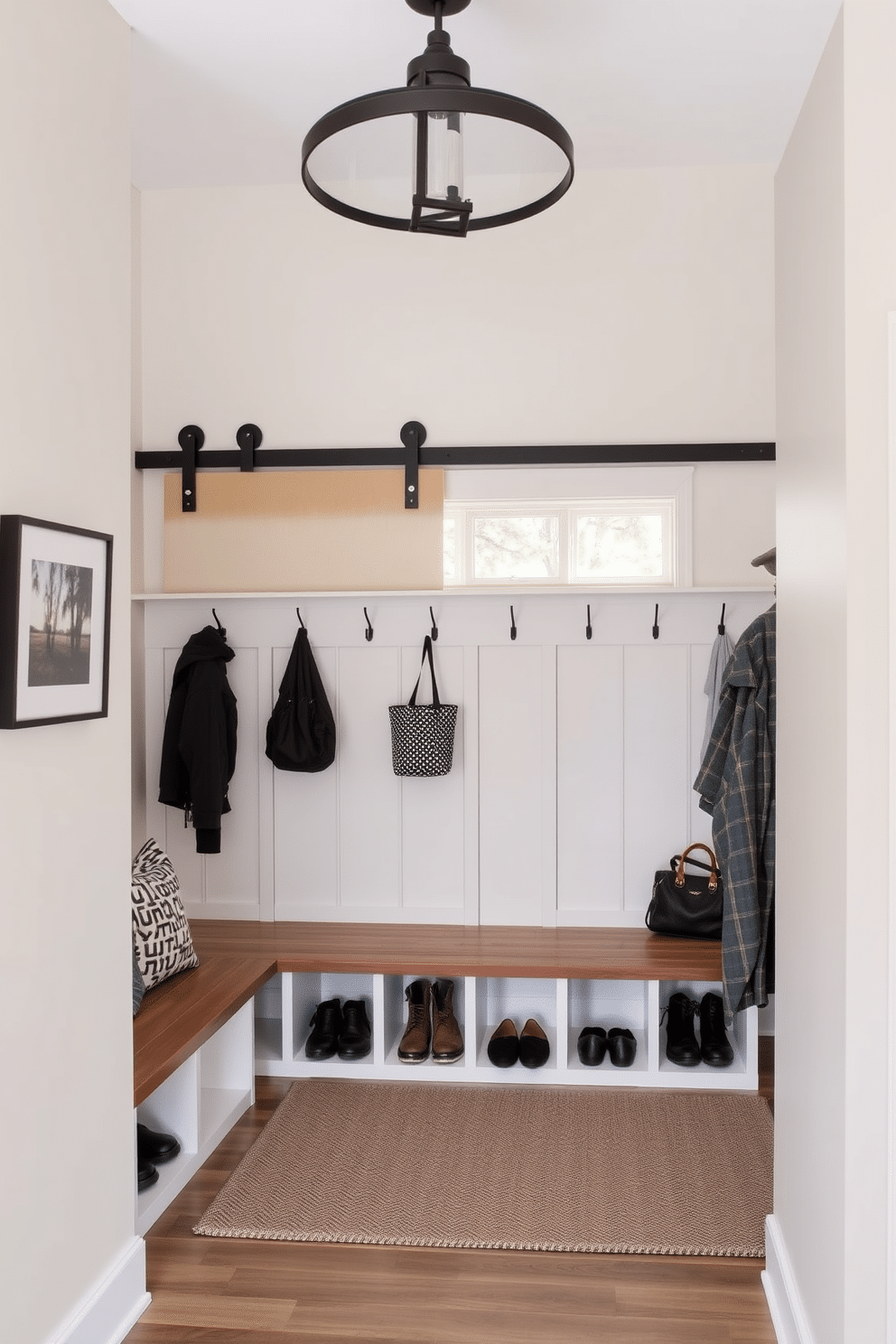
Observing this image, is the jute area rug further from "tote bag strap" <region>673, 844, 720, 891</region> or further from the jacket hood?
the jacket hood

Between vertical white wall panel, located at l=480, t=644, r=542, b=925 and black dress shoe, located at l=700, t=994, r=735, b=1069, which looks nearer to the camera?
black dress shoe, located at l=700, t=994, r=735, b=1069

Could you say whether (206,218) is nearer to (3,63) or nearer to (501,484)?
(501,484)

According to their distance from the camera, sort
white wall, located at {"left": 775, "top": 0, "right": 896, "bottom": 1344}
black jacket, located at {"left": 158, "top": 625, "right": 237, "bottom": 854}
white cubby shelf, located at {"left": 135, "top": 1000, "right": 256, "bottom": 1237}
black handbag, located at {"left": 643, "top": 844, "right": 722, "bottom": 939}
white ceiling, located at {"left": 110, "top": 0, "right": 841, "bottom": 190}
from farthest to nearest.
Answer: black jacket, located at {"left": 158, "top": 625, "right": 237, "bottom": 854} → black handbag, located at {"left": 643, "top": 844, "right": 722, "bottom": 939} → white cubby shelf, located at {"left": 135, "top": 1000, "right": 256, "bottom": 1237} → white ceiling, located at {"left": 110, "top": 0, "right": 841, "bottom": 190} → white wall, located at {"left": 775, "top": 0, "right": 896, "bottom": 1344}

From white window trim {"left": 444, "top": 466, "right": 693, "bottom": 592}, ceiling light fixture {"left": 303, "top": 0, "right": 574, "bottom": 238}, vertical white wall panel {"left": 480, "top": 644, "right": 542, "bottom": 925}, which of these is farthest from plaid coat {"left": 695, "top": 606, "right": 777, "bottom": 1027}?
ceiling light fixture {"left": 303, "top": 0, "right": 574, "bottom": 238}

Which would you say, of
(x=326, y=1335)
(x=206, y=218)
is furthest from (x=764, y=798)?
(x=206, y=218)

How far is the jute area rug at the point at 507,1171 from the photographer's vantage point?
242cm

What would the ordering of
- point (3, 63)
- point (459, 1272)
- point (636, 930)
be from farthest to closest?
point (636, 930), point (459, 1272), point (3, 63)

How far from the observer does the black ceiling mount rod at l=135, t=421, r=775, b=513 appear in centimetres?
350

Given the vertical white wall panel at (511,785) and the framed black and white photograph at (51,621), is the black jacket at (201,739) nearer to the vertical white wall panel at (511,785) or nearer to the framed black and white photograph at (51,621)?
the vertical white wall panel at (511,785)

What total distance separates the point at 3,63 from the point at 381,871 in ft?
8.49

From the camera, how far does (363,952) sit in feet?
10.7

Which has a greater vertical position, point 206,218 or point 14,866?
point 206,218

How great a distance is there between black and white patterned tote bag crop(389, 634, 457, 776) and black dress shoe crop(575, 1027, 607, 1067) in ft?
3.03

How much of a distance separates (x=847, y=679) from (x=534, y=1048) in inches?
77.3
